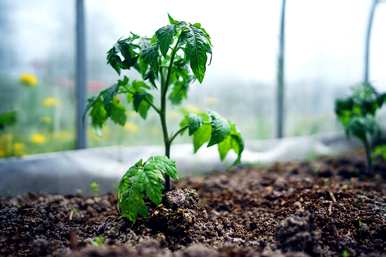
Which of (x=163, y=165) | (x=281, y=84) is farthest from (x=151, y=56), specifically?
(x=281, y=84)

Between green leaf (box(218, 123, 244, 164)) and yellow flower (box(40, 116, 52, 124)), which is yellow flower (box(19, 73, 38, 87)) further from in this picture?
green leaf (box(218, 123, 244, 164))

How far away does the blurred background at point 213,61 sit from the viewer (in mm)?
3619

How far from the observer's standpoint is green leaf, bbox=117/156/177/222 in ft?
6.33

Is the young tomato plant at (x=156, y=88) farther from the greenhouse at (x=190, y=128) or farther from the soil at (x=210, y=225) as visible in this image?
the soil at (x=210, y=225)

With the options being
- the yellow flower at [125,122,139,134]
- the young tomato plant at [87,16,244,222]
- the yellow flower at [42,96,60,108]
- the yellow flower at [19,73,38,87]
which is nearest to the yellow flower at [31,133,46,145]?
the yellow flower at [42,96,60,108]

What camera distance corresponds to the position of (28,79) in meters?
3.61

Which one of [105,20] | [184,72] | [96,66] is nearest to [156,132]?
[96,66]

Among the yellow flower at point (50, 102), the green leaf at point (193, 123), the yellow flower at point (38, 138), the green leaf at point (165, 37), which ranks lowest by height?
the yellow flower at point (38, 138)

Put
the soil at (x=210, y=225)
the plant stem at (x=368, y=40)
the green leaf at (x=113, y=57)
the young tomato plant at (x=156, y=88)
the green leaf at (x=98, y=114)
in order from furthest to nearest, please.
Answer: the plant stem at (x=368, y=40), the green leaf at (x=98, y=114), the green leaf at (x=113, y=57), the young tomato plant at (x=156, y=88), the soil at (x=210, y=225)

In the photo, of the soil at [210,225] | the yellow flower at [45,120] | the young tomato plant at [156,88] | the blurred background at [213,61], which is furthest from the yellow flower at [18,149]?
the young tomato plant at [156,88]

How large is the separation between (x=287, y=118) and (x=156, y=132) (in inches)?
66.5

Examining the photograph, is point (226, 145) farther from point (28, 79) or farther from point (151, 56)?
point (28, 79)

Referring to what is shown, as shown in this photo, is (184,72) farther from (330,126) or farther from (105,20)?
(330,126)

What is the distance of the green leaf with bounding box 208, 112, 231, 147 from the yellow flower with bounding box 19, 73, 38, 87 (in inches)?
81.0
